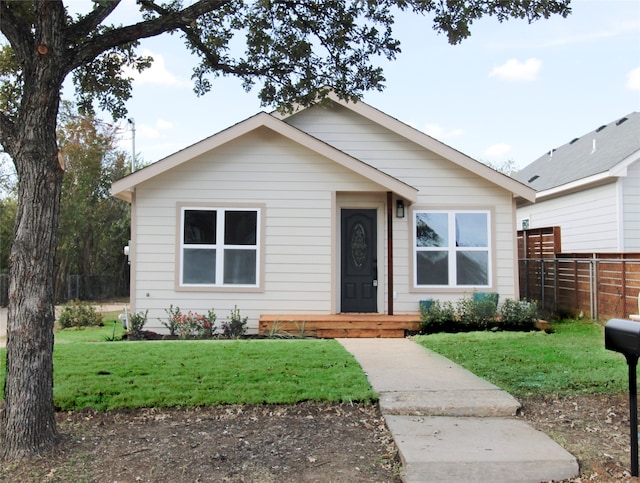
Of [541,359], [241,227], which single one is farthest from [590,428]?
[241,227]

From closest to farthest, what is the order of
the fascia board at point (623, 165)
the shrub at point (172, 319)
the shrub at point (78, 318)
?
1. the shrub at point (172, 319)
2. the shrub at point (78, 318)
3. the fascia board at point (623, 165)

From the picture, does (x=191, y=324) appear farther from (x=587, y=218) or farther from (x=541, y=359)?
(x=587, y=218)

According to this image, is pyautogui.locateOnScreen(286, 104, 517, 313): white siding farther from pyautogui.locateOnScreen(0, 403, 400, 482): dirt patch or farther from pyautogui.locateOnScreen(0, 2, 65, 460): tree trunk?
pyautogui.locateOnScreen(0, 2, 65, 460): tree trunk

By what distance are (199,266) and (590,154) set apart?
12.0 m

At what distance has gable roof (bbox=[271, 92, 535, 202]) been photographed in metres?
10.4

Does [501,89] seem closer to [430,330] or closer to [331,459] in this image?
[430,330]

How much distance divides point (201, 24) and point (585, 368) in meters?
6.52

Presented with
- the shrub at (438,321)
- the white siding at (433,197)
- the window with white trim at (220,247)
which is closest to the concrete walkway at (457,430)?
the shrub at (438,321)

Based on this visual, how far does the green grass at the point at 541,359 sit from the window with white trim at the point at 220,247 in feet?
11.9

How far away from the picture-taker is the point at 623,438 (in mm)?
4246

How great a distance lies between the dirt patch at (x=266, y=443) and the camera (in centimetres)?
367

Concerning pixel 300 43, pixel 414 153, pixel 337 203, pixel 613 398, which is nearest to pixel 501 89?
pixel 414 153

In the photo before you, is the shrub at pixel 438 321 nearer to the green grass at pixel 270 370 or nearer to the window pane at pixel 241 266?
the green grass at pixel 270 370

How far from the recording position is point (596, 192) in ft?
45.0
